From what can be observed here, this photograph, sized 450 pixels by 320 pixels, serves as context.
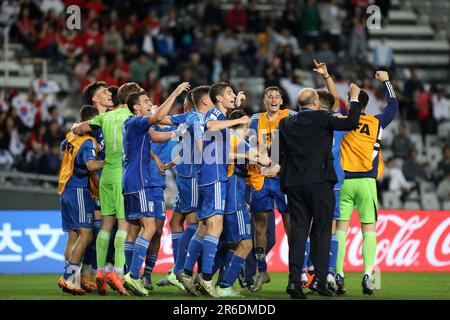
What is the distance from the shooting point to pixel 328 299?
12.7m

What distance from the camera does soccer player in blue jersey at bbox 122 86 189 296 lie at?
13.2 m

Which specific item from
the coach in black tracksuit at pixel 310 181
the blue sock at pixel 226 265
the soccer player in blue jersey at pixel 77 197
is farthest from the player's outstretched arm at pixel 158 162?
the coach in black tracksuit at pixel 310 181

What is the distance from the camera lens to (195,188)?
14.5 metres

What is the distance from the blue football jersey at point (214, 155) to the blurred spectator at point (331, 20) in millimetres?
14334

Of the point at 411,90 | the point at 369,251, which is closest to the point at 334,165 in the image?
the point at 369,251

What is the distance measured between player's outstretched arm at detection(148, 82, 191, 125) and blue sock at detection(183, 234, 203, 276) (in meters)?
1.48

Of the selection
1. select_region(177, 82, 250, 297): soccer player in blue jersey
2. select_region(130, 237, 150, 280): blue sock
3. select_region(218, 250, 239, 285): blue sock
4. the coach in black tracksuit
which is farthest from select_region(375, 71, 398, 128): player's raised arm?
select_region(130, 237, 150, 280): blue sock

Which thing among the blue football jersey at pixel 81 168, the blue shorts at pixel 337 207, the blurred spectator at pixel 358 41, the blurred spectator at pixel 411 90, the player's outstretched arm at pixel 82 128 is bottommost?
the blue shorts at pixel 337 207

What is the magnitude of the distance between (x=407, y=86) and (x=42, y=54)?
8063 millimetres

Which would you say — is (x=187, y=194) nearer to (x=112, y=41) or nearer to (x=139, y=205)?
(x=139, y=205)

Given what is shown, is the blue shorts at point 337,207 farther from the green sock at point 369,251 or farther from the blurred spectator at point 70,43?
the blurred spectator at point 70,43

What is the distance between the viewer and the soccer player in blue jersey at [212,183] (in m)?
13.1

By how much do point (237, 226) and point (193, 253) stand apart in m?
0.59

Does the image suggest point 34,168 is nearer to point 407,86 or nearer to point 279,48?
point 279,48
